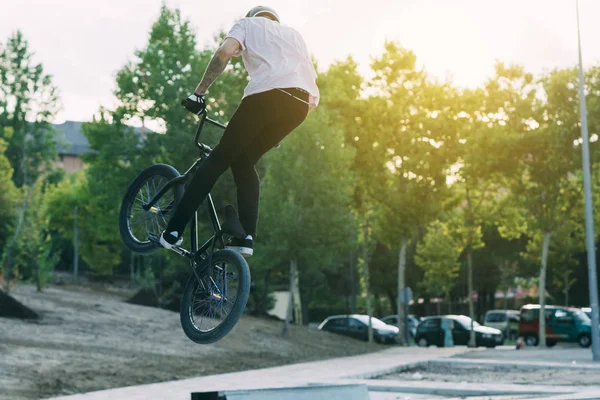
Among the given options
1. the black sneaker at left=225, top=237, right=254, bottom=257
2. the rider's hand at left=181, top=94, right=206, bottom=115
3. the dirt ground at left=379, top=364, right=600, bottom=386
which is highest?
the rider's hand at left=181, top=94, right=206, bottom=115

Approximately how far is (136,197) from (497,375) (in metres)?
16.1

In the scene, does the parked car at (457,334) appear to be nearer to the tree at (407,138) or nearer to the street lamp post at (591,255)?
the tree at (407,138)

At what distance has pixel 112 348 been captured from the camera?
23016 mm

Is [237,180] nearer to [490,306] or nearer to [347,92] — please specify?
[347,92]

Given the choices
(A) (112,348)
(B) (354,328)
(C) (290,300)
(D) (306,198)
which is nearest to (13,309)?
(A) (112,348)

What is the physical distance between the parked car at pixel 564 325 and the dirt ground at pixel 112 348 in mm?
9690

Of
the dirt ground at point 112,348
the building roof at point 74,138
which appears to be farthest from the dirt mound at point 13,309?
the building roof at point 74,138

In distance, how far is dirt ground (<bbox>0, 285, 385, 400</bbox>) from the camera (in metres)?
18.2

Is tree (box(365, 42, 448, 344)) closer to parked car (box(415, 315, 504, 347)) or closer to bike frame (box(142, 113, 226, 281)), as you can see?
parked car (box(415, 315, 504, 347))

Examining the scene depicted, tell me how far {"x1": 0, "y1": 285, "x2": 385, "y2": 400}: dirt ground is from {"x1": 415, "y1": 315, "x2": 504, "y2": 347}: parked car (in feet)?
24.6

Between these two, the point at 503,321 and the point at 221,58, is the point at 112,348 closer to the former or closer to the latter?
the point at 221,58

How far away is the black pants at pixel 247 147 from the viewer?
246 inches

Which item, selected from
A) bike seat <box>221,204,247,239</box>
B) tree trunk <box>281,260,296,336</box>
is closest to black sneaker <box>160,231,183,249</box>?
bike seat <box>221,204,247,239</box>

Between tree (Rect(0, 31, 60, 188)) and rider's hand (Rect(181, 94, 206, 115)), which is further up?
tree (Rect(0, 31, 60, 188))
